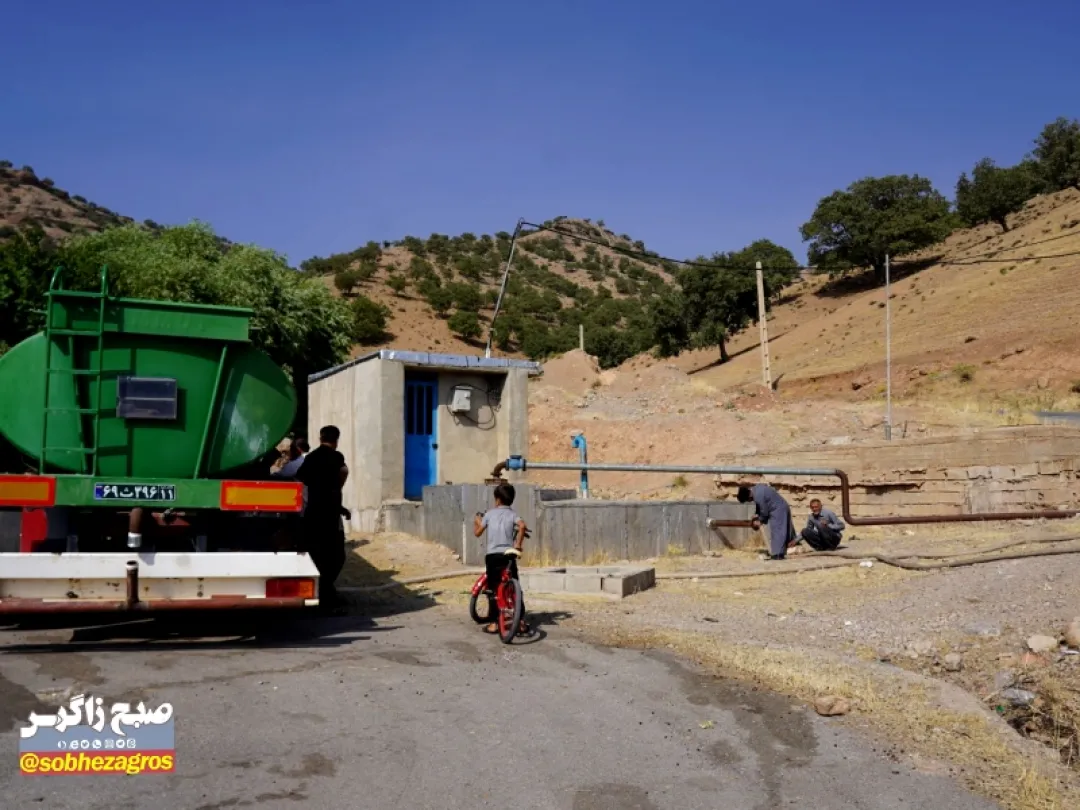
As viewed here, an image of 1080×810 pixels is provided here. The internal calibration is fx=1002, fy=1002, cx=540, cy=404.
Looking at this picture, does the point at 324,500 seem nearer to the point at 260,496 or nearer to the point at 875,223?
the point at 260,496

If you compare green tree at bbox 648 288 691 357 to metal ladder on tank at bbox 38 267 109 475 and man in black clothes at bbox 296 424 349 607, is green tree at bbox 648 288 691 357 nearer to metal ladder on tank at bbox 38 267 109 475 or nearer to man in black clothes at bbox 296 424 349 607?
man in black clothes at bbox 296 424 349 607

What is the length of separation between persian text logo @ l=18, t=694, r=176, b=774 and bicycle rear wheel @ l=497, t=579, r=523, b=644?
329 centimetres

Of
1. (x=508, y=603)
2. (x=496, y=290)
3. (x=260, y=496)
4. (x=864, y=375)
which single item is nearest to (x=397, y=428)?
(x=508, y=603)

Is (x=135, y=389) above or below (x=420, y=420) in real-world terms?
below

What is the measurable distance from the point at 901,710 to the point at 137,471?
6.04 meters

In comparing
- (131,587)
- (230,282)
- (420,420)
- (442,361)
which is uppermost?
(230,282)

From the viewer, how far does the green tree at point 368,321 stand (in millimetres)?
65625

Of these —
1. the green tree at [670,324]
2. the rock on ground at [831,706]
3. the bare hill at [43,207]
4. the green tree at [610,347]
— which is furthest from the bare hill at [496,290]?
the rock on ground at [831,706]

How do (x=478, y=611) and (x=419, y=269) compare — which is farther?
(x=419, y=269)

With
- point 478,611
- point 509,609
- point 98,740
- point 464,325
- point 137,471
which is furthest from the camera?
point 464,325

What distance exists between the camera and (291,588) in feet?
26.8

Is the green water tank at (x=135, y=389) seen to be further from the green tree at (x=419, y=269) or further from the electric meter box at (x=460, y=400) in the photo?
the green tree at (x=419, y=269)

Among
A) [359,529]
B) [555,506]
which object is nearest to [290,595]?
[555,506]

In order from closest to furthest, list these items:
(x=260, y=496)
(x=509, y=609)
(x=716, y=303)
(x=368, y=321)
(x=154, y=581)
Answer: (x=154, y=581)
(x=260, y=496)
(x=509, y=609)
(x=716, y=303)
(x=368, y=321)
